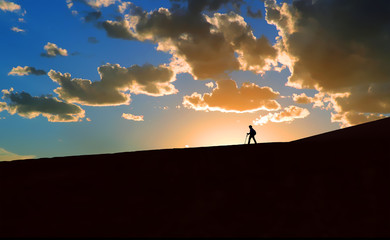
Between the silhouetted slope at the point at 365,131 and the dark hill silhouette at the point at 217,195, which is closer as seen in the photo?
the dark hill silhouette at the point at 217,195

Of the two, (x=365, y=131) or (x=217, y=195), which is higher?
(x=365, y=131)

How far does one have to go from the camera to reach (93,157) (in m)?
15.6

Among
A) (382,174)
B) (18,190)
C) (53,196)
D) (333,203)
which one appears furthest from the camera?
(18,190)

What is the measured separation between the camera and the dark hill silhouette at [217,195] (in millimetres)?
7945

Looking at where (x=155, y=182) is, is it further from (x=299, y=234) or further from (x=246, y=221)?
(x=299, y=234)

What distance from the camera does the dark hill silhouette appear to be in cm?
795

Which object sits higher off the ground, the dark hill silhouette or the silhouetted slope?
the silhouetted slope

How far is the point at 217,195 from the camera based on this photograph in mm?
9500

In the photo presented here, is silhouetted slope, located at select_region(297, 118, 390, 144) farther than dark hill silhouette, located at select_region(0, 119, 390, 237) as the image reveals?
Yes

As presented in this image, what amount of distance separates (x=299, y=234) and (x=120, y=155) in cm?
1042

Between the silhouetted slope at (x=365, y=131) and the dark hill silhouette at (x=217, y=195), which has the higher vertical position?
the silhouetted slope at (x=365, y=131)

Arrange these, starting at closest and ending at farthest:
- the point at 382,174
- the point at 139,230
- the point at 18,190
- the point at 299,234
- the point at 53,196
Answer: the point at 299,234
the point at 139,230
the point at 382,174
the point at 53,196
the point at 18,190

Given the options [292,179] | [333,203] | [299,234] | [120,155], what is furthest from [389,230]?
[120,155]

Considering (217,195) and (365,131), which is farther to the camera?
(365,131)
